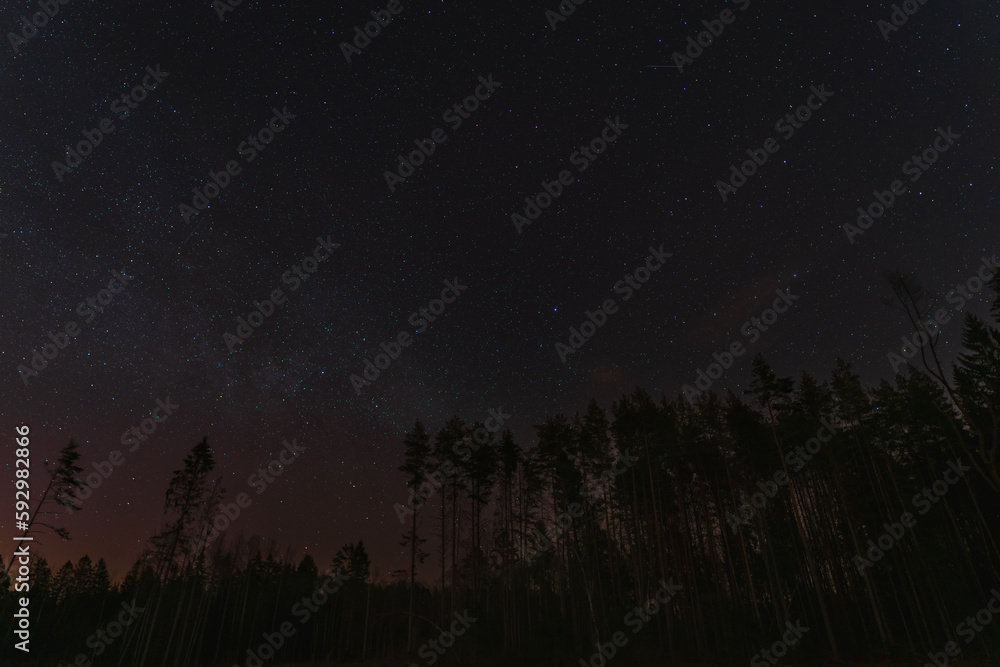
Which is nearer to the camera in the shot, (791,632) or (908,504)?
(791,632)

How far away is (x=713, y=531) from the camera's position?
1556 inches

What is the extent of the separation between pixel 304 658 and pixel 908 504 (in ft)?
205

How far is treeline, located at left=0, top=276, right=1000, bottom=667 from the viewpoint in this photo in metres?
29.5

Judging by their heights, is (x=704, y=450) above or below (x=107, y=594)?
above

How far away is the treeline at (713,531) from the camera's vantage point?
29.5m

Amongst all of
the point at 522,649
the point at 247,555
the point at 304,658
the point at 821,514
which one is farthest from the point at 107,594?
the point at 821,514

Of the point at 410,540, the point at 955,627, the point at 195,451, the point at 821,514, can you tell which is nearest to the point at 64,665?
the point at 195,451

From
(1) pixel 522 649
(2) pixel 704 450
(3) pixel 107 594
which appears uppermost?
(2) pixel 704 450

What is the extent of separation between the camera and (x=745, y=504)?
35.2 metres

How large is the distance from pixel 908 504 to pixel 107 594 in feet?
268

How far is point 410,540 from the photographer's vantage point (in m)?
35.1

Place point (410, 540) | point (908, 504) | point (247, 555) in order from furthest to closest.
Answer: point (247, 555) → point (410, 540) → point (908, 504)

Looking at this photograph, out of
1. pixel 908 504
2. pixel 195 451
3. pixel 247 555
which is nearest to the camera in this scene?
pixel 908 504

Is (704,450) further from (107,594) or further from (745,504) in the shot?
(107,594)
